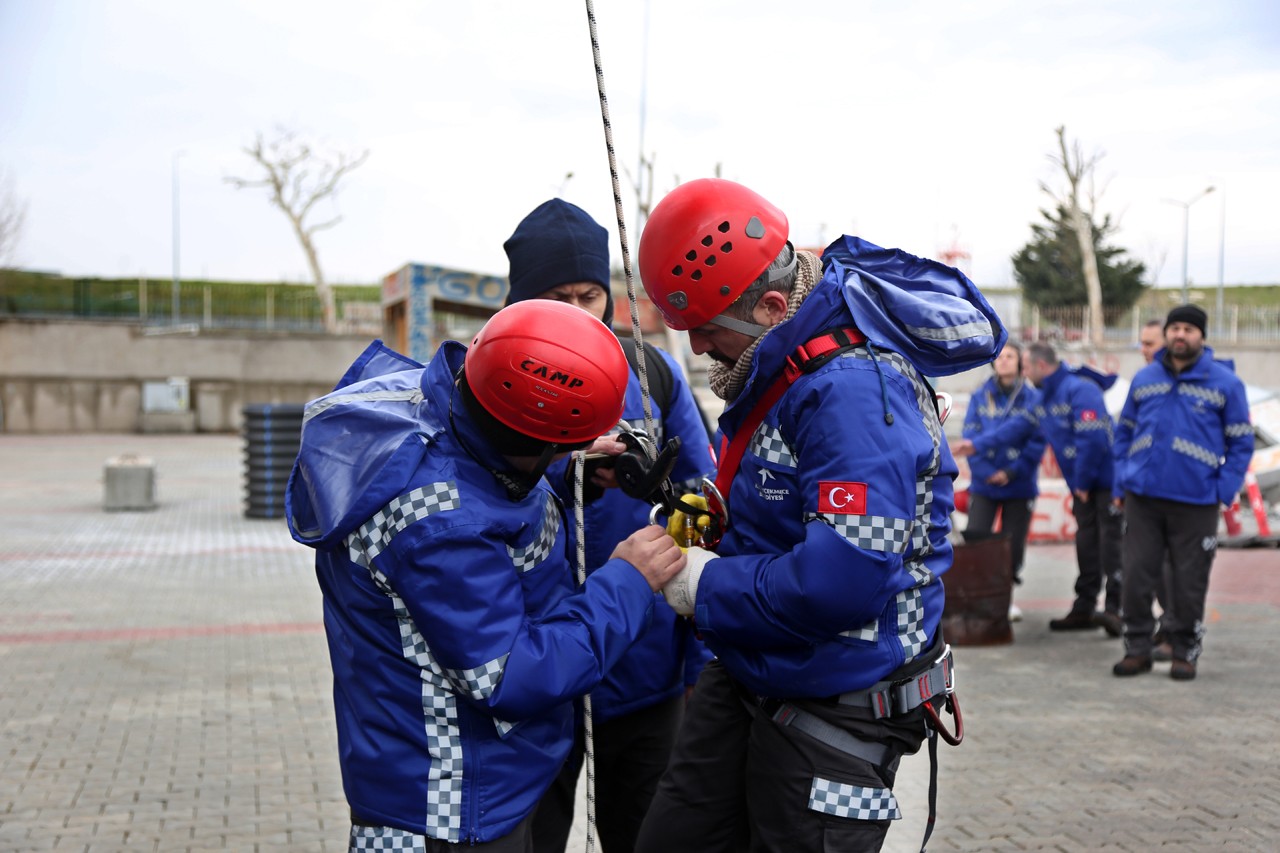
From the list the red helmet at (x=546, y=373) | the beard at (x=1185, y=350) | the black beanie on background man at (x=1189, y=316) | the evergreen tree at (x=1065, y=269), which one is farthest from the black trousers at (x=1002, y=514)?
the evergreen tree at (x=1065, y=269)

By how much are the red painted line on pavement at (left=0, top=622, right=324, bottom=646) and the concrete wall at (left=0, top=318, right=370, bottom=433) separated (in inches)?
1017

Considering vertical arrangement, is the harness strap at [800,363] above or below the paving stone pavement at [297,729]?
above

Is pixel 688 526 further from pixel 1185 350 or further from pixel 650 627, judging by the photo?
pixel 1185 350

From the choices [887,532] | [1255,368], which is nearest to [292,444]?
[887,532]

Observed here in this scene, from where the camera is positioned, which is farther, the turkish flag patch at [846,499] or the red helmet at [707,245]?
the red helmet at [707,245]

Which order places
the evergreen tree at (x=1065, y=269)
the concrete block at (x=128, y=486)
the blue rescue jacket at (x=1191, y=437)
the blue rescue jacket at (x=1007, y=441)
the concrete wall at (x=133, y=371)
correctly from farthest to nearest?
the evergreen tree at (x=1065, y=269) → the concrete wall at (x=133, y=371) → the concrete block at (x=128, y=486) → the blue rescue jacket at (x=1007, y=441) → the blue rescue jacket at (x=1191, y=437)

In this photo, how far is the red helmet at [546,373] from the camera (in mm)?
2238

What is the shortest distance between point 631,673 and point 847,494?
991 millimetres

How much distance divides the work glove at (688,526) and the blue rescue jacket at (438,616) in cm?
32

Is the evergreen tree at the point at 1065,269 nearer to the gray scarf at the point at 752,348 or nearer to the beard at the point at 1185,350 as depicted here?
the beard at the point at 1185,350

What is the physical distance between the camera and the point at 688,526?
281 cm

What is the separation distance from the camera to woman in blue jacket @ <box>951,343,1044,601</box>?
28.5 ft

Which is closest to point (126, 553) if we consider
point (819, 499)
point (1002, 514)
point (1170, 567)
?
point (1002, 514)

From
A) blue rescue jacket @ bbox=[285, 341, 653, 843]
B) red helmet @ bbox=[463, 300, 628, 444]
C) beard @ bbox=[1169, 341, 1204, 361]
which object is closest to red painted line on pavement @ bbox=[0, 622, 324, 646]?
beard @ bbox=[1169, 341, 1204, 361]
